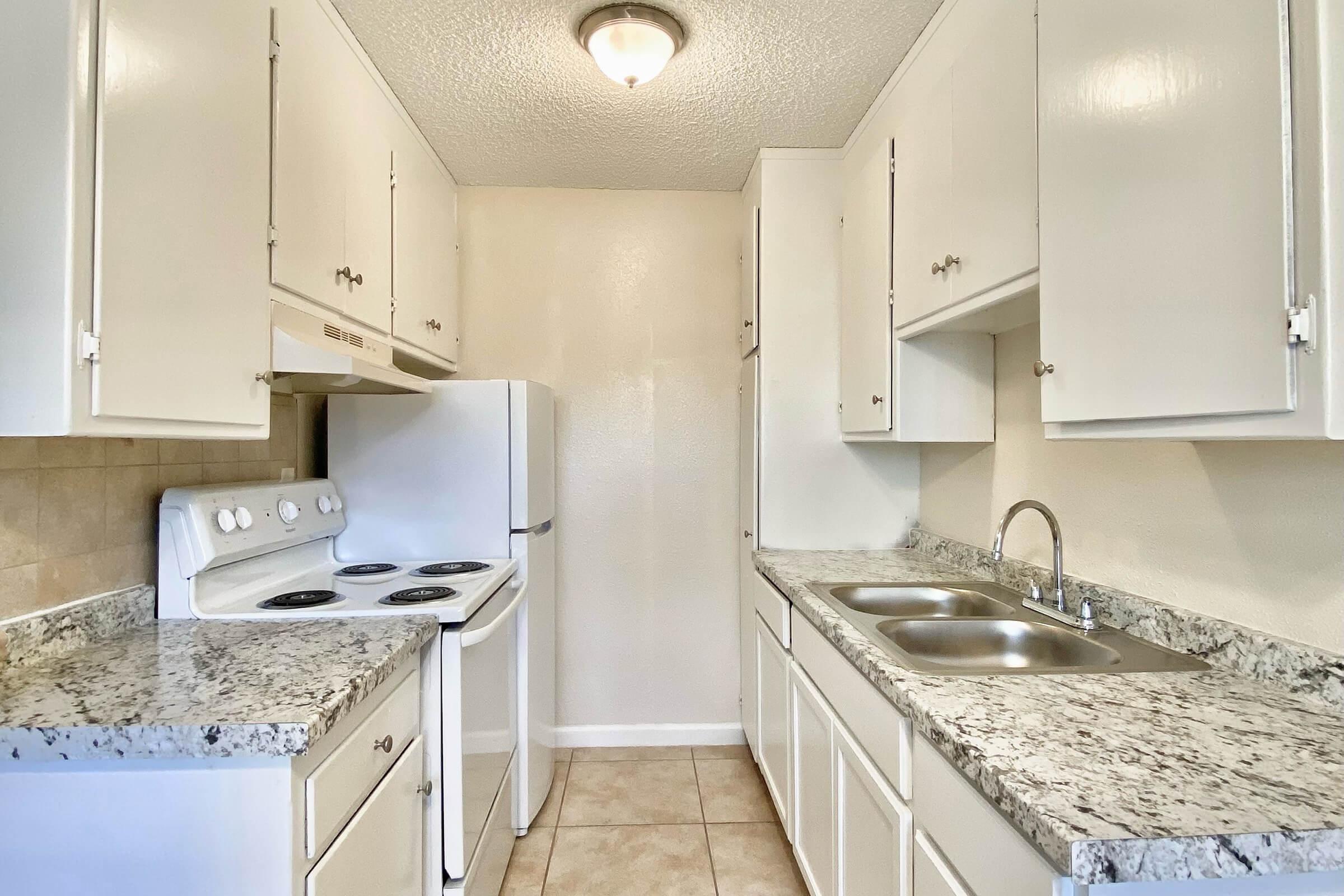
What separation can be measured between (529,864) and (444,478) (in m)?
1.29

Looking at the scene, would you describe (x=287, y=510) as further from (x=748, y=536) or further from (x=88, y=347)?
(x=748, y=536)

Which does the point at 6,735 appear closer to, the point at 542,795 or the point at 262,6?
the point at 262,6

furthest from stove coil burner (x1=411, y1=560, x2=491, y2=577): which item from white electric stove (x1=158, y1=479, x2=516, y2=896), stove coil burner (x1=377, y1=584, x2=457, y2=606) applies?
stove coil burner (x1=377, y1=584, x2=457, y2=606)

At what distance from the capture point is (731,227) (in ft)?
9.27

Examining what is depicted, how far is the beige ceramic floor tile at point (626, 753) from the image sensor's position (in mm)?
2660

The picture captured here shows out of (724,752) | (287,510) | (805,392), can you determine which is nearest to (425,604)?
(287,510)

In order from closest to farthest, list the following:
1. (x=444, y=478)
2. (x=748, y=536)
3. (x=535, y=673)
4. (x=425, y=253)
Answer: (x=444, y=478), (x=535, y=673), (x=425, y=253), (x=748, y=536)

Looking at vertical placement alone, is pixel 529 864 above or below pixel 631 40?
below

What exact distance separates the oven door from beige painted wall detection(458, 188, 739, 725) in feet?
2.70

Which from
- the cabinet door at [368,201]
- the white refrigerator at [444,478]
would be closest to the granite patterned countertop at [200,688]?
the white refrigerator at [444,478]

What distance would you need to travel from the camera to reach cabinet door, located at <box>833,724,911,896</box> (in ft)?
3.56

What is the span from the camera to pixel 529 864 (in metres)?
2.01

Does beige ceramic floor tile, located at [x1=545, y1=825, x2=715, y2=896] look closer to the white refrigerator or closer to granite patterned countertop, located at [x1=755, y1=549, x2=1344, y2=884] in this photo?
the white refrigerator

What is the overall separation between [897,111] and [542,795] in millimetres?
2621
